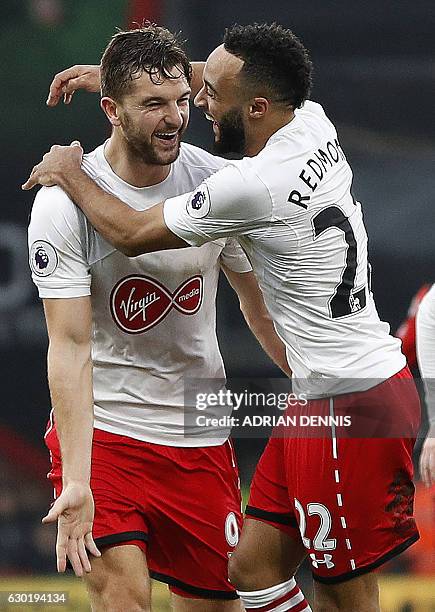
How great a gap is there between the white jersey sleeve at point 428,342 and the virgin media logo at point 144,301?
31.1 inches

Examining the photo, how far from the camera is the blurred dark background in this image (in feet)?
22.4

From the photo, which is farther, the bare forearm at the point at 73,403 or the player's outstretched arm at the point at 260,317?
the player's outstretched arm at the point at 260,317

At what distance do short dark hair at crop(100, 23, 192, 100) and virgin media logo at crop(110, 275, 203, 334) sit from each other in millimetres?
570

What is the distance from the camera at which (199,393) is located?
13.6ft

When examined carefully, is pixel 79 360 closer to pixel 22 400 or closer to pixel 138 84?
pixel 138 84

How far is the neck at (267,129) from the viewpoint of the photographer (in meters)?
3.85

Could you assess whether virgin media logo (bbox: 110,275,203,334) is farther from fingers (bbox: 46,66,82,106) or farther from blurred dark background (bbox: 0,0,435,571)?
blurred dark background (bbox: 0,0,435,571)

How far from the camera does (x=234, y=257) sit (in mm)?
4188

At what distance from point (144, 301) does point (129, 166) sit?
413 mm

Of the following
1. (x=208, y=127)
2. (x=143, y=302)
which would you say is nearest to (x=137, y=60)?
(x=143, y=302)

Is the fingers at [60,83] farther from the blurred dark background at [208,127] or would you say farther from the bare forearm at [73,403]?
the blurred dark background at [208,127]

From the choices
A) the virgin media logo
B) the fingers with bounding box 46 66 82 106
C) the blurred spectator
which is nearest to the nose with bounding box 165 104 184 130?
the virgin media logo

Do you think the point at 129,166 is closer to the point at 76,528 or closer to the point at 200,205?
the point at 200,205

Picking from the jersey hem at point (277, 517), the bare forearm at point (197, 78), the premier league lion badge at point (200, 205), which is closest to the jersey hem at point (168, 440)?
the jersey hem at point (277, 517)
